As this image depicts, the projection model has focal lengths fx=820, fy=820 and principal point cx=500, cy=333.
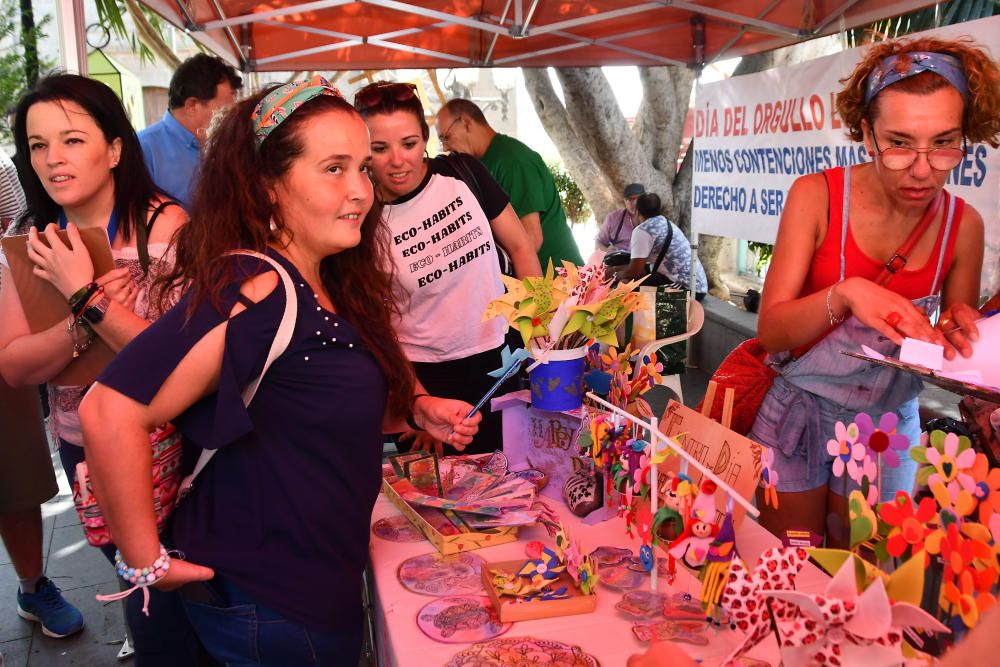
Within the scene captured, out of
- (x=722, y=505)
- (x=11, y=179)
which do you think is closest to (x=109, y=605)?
(x=11, y=179)

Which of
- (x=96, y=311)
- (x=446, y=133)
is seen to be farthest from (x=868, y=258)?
(x=446, y=133)

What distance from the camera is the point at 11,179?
307cm

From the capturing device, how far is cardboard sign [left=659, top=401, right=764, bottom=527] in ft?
4.76

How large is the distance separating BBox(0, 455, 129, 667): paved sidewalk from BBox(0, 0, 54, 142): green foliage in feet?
8.85

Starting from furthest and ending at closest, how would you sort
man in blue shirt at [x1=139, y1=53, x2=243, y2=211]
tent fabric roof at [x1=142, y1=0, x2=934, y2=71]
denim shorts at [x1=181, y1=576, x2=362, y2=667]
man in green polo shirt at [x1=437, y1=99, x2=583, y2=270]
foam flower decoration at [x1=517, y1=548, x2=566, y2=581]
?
tent fabric roof at [x1=142, y1=0, x2=934, y2=71] → man in green polo shirt at [x1=437, y1=99, x2=583, y2=270] → man in blue shirt at [x1=139, y1=53, x2=243, y2=211] → foam flower decoration at [x1=517, y1=548, x2=566, y2=581] → denim shorts at [x1=181, y1=576, x2=362, y2=667]

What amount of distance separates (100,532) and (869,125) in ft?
5.54

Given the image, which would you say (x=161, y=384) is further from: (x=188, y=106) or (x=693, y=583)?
(x=188, y=106)

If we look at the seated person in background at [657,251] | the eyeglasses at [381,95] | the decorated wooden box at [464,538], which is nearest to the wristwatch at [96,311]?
the decorated wooden box at [464,538]

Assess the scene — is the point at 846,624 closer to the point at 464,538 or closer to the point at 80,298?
the point at 464,538

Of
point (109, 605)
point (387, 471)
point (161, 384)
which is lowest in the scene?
point (109, 605)

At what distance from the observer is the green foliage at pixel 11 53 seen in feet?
17.0

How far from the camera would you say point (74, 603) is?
3.19 meters

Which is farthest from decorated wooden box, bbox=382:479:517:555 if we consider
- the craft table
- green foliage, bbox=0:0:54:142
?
green foliage, bbox=0:0:54:142

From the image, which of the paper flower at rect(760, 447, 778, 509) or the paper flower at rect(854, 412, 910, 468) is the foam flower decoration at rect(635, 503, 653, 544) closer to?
the paper flower at rect(760, 447, 778, 509)
